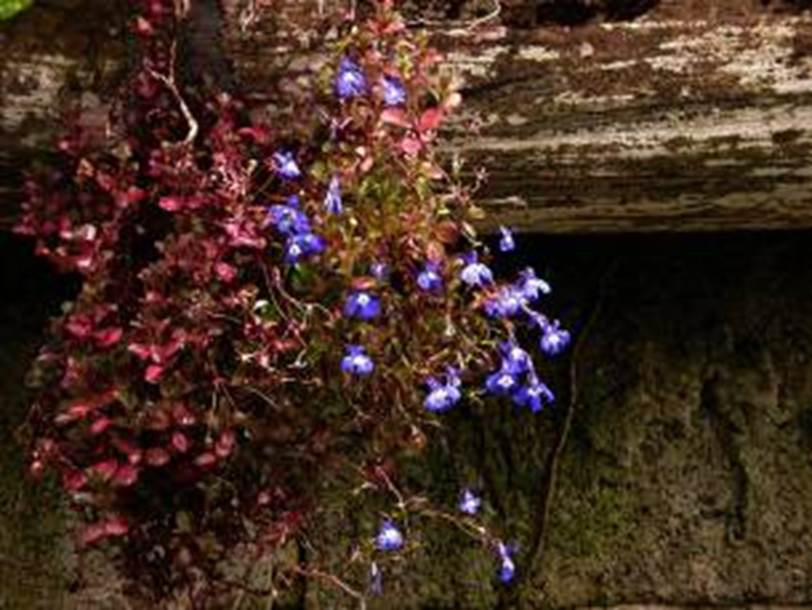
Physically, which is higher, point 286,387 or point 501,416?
point 286,387

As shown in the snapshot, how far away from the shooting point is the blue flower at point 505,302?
2.34m

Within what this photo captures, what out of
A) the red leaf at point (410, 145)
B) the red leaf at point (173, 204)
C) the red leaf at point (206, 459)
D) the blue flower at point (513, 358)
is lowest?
the red leaf at point (206, 459)

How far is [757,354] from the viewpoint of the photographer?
3139mm

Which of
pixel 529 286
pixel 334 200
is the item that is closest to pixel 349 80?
pixel 334 200

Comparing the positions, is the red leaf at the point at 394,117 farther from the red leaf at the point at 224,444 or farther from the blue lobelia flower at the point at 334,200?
the red leaf at the point at 224,444

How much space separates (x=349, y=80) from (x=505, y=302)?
Result: 1.22 feet

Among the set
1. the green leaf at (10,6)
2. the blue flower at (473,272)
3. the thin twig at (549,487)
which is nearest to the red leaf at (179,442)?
the blue flower at (473,272)

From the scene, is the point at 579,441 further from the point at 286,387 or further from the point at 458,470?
the point at 286,387

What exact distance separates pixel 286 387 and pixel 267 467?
11 centimetres

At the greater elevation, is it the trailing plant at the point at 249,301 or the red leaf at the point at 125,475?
the trailing plant at the point at 249,301

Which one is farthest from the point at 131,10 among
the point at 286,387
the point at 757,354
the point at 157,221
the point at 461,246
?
the point at 757,354

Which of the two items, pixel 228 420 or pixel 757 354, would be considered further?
pixel 757 354

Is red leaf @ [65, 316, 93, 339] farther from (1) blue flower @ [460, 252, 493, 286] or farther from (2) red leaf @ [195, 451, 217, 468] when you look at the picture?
(1) blue flower @ [460, 252, 493, 286]

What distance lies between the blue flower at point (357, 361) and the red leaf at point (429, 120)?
1.03 ft
